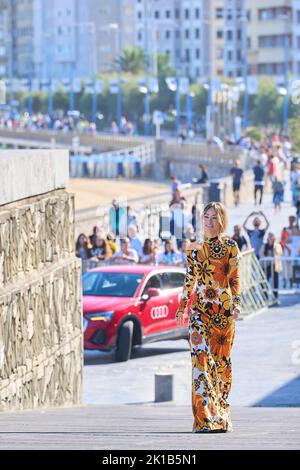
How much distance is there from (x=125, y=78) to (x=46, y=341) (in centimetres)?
12371

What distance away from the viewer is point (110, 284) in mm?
19766

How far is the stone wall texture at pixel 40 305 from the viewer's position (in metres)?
10.6

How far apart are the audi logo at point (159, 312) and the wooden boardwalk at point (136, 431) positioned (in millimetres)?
8211

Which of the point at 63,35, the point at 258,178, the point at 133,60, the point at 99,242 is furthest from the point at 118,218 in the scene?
the point at 63,35

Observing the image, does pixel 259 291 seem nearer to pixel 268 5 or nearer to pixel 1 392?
pixel 1 392

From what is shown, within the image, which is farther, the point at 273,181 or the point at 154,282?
the point at 273,181

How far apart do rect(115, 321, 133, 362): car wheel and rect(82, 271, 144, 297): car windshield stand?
0.64 m

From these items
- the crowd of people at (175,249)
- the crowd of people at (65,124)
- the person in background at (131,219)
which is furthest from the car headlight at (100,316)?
the crowd of people at (65,124)

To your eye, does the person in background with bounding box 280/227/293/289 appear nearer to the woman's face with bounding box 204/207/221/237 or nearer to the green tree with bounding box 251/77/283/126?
the woman's face with bounding box 204/207/221/237

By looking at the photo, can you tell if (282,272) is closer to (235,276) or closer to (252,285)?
(252,285)

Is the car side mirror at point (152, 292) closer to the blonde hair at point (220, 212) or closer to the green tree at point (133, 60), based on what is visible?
the blonde hair at point (220, 212)

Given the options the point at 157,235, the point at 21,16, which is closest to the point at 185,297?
the point at 157,235

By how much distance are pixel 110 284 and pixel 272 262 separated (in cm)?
490

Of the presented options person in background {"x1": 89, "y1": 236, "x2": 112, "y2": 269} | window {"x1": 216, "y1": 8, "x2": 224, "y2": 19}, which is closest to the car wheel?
person in background {"x1": 89, "y1": 236, "x2": 112, "y2": 269}
